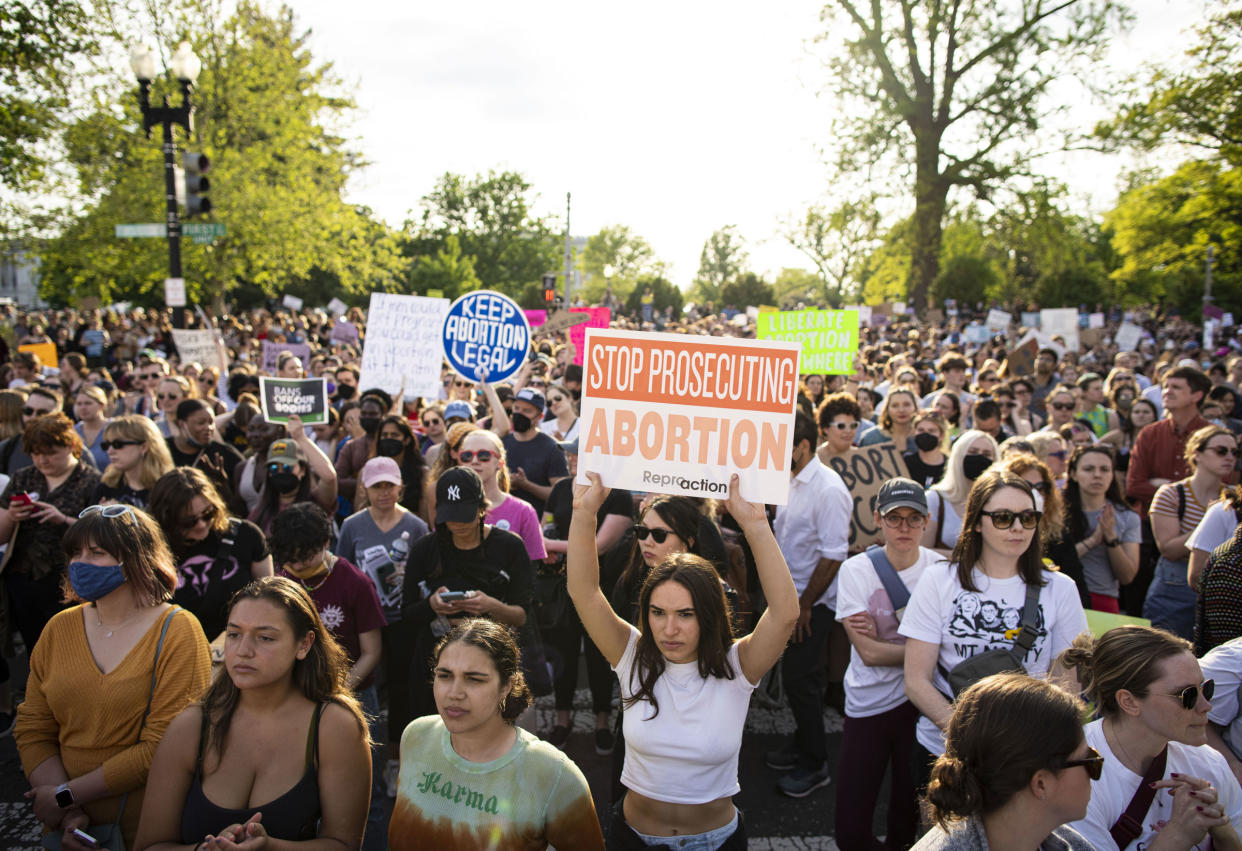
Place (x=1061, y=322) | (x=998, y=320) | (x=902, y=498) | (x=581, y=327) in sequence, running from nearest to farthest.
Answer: (x=902, y=498) → (x=581, y=327) → (x=1061, y=322) → (x=998, y=320)

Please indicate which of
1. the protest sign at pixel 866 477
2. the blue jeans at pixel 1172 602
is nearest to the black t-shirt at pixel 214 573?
the protest sign at pixel 866 477

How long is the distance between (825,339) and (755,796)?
6.31 meters

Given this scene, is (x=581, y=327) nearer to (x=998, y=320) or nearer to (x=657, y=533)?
(x=657, y=533)

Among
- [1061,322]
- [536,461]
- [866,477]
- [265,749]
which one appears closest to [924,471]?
[866,477]

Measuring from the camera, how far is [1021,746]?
2.02 m

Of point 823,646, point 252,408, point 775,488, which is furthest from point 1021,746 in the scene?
point 252,408

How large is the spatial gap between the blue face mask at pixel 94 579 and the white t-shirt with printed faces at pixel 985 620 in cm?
284

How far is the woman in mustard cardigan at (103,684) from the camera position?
2.80m

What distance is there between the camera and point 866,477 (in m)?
5.49

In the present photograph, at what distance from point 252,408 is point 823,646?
5.08 m

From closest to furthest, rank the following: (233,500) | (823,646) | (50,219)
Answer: (823,646) < (233,500) < (50,219)

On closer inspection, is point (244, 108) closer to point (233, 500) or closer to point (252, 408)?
point (252, 408)

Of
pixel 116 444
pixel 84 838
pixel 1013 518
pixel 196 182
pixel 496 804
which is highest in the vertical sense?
pixel 196 182

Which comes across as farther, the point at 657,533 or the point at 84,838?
the point at 657,533
